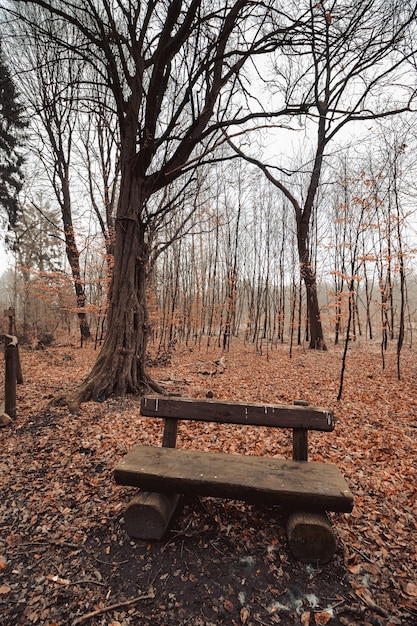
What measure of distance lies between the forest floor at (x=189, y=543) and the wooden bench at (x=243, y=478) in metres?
0.23

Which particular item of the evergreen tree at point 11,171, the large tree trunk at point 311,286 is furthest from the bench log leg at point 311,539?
the evergreen tree at point 11,171

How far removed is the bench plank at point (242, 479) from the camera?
2124 mm

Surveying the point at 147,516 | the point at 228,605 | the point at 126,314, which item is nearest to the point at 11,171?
the point at 126,314

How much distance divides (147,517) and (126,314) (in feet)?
13.2

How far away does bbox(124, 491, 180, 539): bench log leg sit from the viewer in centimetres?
229

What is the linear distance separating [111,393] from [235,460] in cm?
362

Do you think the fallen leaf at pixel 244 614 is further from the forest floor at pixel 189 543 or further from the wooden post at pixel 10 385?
the wooden post at pixel 10 385

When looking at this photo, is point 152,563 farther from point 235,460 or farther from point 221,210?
point 221,210

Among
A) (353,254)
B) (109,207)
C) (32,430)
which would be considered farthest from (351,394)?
(109,207)

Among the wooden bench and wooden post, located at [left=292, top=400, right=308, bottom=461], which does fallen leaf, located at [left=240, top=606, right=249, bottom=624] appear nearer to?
the wooden bench

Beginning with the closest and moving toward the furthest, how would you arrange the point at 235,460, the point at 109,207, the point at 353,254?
the point at 235,460, the point at 353,254, the point at 109,207

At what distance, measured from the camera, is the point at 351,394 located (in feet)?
22.1

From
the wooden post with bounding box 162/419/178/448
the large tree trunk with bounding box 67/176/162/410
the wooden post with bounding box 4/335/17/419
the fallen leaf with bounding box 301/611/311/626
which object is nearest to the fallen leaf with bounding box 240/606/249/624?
the fallen leaf with bounding box 301/611/311/626

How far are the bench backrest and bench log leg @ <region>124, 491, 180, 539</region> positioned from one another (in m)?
0.67
